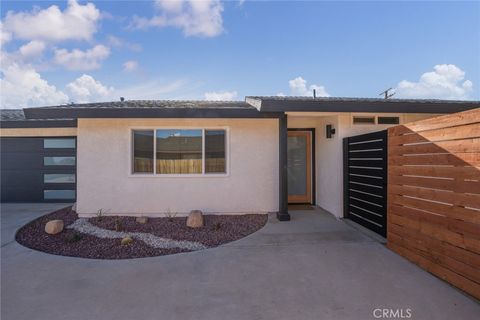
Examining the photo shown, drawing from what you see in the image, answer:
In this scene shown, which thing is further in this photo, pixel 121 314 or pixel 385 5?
pixel 385 5

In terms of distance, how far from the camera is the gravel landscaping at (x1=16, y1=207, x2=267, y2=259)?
488cm

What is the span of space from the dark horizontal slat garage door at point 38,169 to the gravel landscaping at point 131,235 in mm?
2778

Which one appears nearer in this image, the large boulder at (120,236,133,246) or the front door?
the large boulder at (120,236,133,246)

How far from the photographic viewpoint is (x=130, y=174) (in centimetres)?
718

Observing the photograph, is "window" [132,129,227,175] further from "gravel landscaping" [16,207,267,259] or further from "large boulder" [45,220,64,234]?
"large boulder" [45,220,64,234]

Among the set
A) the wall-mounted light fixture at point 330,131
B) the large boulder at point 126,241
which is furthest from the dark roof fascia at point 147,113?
the large boulder at point 126,241

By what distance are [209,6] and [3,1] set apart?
5.72m

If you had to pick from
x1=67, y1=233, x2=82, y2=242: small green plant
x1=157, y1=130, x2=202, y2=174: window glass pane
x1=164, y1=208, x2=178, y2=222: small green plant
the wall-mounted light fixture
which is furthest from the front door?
x1=67, y1=233, x2=82, y2=242: small green plant

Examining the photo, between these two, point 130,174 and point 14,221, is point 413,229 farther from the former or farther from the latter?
point 14,221

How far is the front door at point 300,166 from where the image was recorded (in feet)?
27.7

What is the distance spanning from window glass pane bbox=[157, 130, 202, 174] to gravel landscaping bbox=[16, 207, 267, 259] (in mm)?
1362

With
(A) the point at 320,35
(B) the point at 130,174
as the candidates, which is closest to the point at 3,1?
(B) the point at 130,174

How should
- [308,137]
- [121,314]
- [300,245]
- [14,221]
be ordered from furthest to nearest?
[308,137]
[14,221]
[300,245]
[121,314]

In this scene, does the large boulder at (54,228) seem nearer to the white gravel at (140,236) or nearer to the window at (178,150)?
the white gravel at (140,236)
